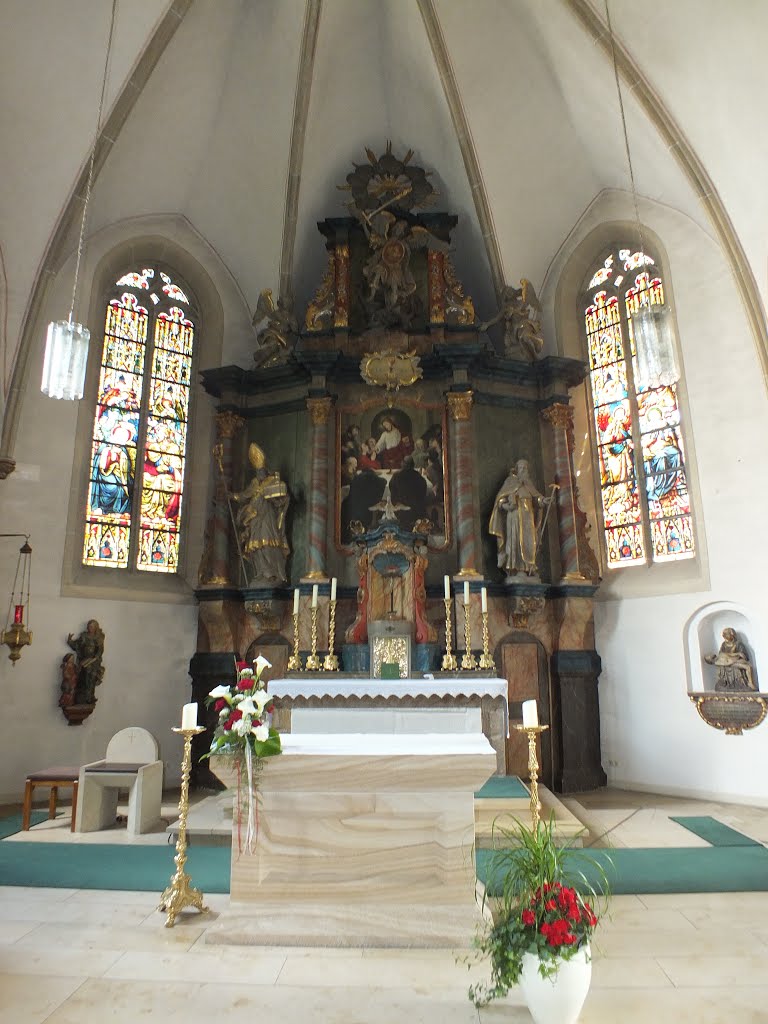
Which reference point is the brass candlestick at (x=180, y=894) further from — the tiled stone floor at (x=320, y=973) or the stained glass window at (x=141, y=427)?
the stained glass window at (x=141, y=427)

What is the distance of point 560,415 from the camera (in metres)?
12.6

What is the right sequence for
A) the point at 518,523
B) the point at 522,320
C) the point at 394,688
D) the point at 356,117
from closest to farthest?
the point at 394,688 < the point at 518,523 < the point at 522,320 < the point at 356,117

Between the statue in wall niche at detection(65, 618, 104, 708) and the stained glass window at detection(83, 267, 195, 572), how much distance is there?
129 centimetres

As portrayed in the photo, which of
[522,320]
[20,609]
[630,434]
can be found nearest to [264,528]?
[20,609]

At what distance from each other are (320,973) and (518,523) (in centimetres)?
823

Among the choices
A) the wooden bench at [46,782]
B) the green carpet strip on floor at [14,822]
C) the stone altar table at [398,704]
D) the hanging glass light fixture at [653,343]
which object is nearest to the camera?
the wooden bench at [46,782]

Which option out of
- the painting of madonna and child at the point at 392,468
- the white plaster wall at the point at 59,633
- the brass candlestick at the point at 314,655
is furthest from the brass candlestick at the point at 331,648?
the white plaster wall at the point at 59,633

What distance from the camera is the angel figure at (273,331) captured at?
515 inches

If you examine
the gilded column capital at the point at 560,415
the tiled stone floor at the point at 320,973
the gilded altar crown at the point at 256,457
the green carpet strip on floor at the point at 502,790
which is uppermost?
the gilded column capital at the point at 560,415

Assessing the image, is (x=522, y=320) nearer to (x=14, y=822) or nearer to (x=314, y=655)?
(x=314, y=655)

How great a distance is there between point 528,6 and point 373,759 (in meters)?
11.9

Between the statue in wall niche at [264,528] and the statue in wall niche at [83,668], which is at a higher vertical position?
the statue in wall niche at [264,528]

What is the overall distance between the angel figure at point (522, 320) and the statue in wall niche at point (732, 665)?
570 cm

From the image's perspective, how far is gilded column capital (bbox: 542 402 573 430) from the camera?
41.3 feet
